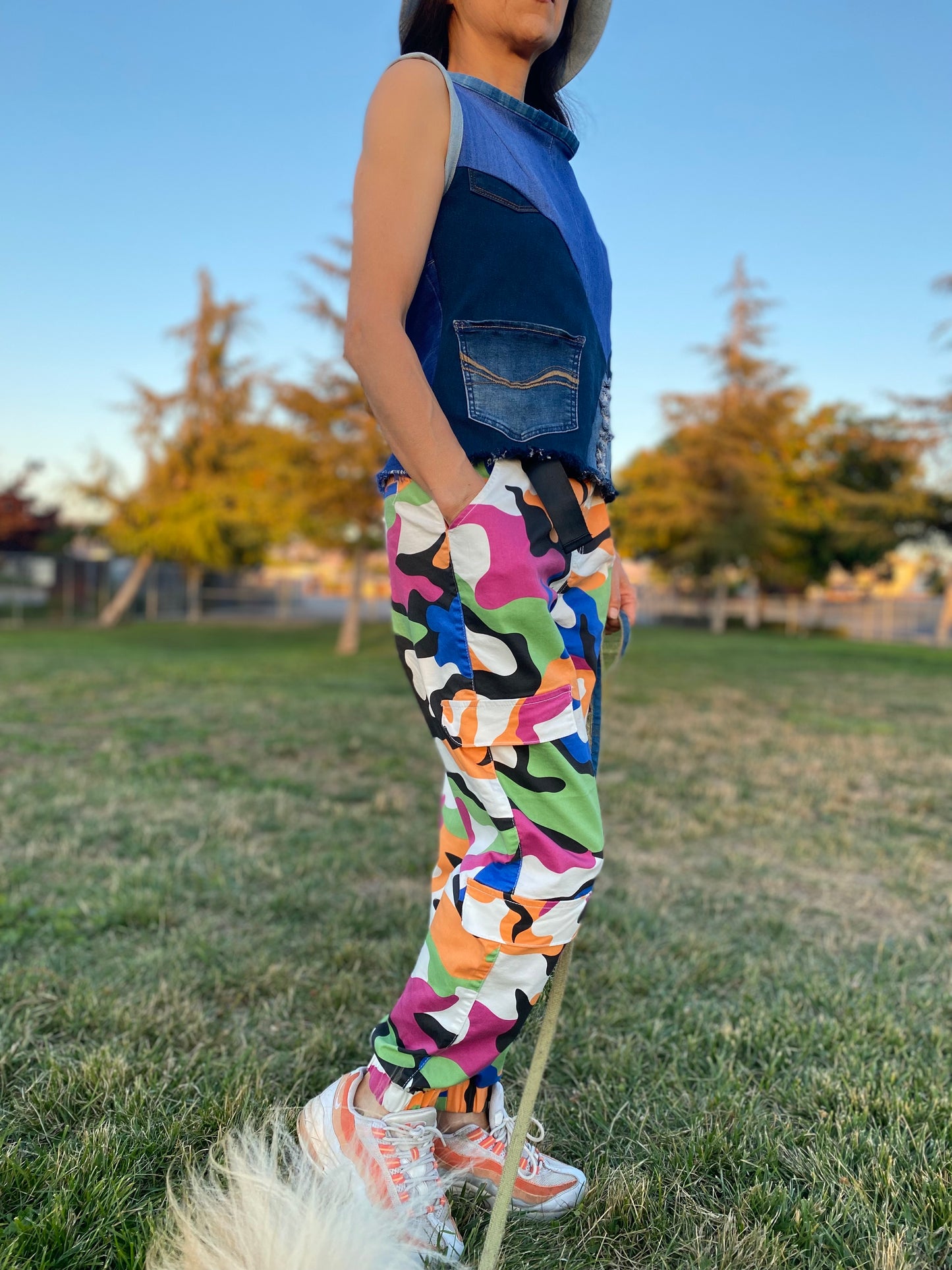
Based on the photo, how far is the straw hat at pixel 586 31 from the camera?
145cm

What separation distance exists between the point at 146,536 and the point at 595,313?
19.6 metres

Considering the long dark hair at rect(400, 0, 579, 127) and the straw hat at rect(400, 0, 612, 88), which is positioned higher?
the straw hat at rect(400, 0, 612, 88)

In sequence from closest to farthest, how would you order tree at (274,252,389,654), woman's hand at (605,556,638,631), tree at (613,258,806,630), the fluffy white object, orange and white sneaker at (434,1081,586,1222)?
the fluffy white object → orange and white sneaker at (434,1081,586,1222) → woman's hand at (605,556,638,631) → tree at (274,252,389,654) → tree at (613,258,806,630)

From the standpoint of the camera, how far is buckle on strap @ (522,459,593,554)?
1160 mm

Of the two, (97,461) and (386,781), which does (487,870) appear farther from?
(97,461)

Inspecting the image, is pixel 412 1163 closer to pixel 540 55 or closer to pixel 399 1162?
pixel 399 1162

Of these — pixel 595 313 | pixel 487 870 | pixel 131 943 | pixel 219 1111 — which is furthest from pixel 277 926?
pixel 595 313

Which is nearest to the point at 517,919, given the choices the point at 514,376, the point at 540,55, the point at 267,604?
the point at 514,376

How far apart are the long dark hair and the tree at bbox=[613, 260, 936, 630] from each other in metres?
22.1

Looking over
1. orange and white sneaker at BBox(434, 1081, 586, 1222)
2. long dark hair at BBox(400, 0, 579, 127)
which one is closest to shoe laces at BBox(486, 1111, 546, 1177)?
orange and white sneaker at BBox(434, 1081, 586, 1222)

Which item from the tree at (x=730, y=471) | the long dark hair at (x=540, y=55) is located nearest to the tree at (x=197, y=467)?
the tree at (x=730, y=471)

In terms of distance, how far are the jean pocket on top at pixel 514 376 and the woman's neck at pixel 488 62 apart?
1.38ft

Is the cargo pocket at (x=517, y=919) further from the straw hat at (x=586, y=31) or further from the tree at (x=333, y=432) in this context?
the tree at (x=333, y=432)

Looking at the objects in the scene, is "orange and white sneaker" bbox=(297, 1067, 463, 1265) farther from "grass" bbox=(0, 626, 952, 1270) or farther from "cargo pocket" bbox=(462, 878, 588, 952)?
"cargo pocket" bbox=(462, 878, 588, 952)
